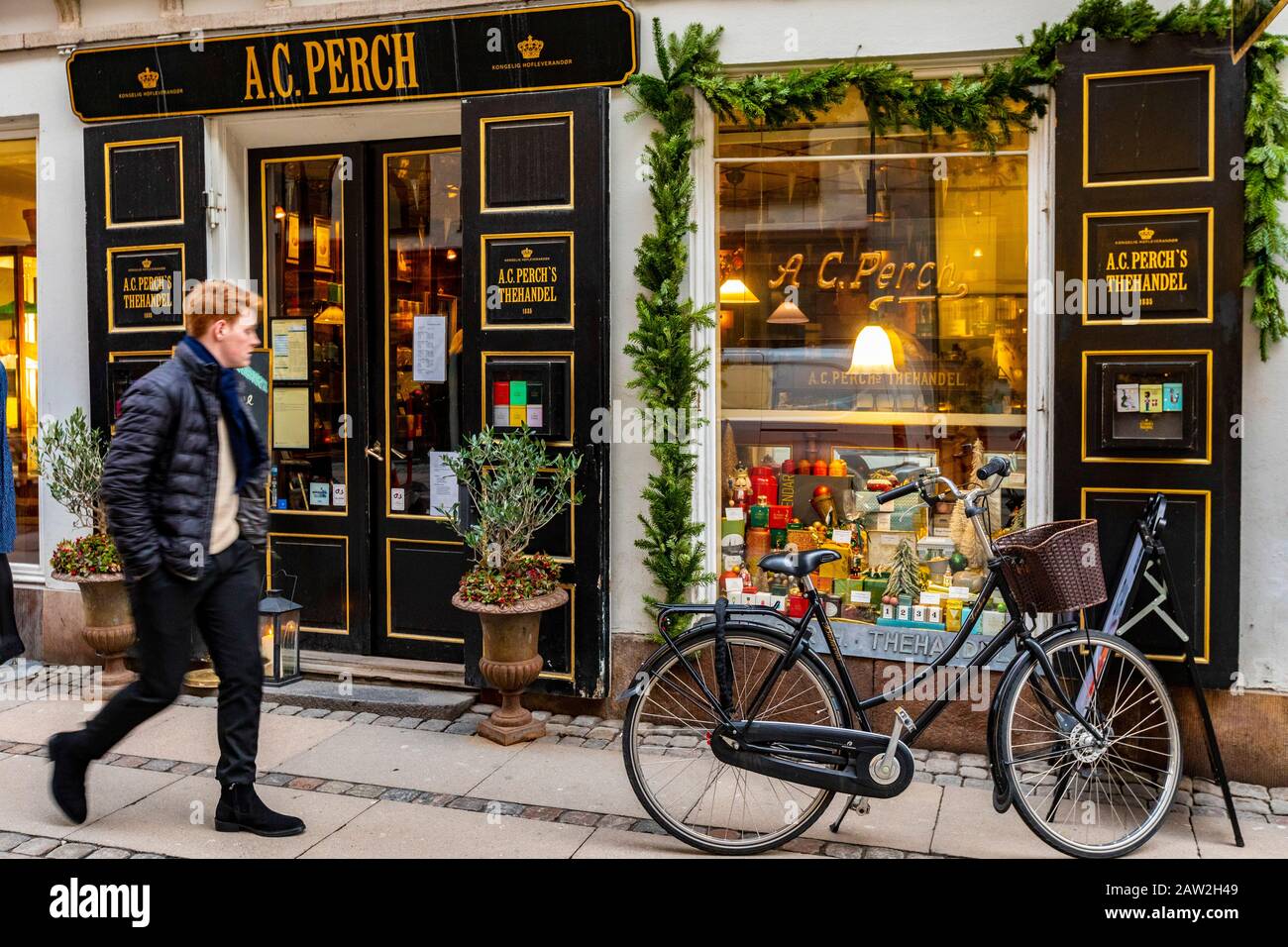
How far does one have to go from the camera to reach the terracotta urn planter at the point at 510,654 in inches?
231

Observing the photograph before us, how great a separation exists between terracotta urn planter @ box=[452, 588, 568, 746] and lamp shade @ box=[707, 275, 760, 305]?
1882 millimetres

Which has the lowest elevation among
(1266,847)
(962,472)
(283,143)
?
(1266,847)

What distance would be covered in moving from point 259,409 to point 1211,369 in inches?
206

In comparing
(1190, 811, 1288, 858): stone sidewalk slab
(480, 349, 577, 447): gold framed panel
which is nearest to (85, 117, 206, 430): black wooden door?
(480, 349, 577, 447): gold framed panel

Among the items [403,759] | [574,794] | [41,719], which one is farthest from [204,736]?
[574,794]

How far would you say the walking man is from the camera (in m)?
4.34

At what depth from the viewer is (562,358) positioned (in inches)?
248

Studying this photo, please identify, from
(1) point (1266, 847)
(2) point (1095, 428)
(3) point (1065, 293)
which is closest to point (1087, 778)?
(1) point (1266, 847)

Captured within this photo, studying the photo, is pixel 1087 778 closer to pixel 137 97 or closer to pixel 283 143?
pixel 283 143

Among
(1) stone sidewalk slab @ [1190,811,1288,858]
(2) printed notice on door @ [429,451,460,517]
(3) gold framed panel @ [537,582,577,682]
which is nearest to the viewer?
(1) stone sidewalk slab @ [1190,811,1288,858]

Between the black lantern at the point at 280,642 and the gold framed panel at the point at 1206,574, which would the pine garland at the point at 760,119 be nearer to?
the gold framed panel at the point at 1206,574

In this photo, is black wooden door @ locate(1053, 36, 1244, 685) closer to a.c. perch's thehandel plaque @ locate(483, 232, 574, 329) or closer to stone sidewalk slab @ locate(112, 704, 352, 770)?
a.c. perch's thehandel plaque @ locate(483, 232, 574, 329)

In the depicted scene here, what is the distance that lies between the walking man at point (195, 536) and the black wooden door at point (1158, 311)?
3729 mm

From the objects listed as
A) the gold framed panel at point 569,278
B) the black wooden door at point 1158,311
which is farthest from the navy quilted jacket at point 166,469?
the black wooden door at point 1158,311
